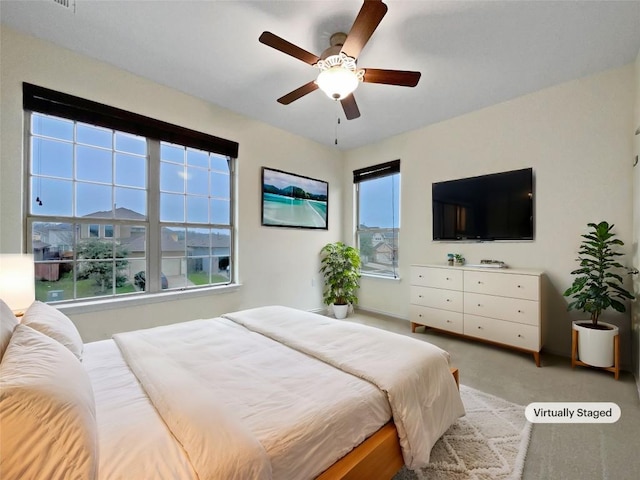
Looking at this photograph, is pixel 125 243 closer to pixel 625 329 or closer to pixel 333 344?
pixel 333 344

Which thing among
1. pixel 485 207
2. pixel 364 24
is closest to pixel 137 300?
pixel 364 24

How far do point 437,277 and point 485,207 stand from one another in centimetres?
98

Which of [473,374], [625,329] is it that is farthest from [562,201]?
[473,374]

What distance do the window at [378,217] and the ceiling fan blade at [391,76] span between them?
2.08 meters

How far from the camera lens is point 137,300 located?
108 inches

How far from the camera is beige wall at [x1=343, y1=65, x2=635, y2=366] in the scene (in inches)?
101

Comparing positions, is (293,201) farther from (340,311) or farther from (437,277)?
(437,277)

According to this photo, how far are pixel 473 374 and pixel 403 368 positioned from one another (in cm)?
152

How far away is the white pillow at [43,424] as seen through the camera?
658mm

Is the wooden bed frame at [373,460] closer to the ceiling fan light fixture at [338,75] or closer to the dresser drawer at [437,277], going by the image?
the ceiling fan light fixture at [338,75]

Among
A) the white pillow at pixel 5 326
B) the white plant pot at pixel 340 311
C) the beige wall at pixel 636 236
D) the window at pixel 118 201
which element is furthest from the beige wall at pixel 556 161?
the white pillow at pixel 5 326

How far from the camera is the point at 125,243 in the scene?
2.81 meters

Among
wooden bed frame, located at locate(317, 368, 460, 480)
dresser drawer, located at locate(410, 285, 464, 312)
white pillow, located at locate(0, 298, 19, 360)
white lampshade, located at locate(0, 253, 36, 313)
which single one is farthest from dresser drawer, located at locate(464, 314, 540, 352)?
white lampshade, located at locate(0, 253, 36, 313)

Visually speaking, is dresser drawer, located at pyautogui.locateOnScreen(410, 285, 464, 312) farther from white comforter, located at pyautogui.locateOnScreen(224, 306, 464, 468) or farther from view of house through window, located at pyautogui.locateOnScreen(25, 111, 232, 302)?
view of house through window, located at pyautogui.locateOnScreen(25, 111, 232, 302)
